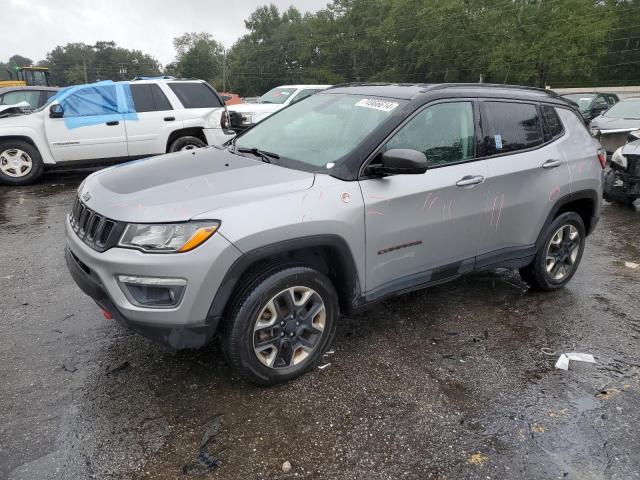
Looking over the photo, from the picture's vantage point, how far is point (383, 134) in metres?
3.18

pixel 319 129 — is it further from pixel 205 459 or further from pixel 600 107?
pixel 600 107

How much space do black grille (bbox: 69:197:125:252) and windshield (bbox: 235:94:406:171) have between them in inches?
44.8

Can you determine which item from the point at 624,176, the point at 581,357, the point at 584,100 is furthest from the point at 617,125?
the point at 581,357

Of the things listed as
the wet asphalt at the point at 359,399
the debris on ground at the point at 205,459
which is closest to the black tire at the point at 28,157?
the wet asphalt at the point at 359,399

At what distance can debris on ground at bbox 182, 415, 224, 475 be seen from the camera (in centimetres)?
238

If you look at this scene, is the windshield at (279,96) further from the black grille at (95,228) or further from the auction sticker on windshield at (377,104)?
the black grille at (95,228)

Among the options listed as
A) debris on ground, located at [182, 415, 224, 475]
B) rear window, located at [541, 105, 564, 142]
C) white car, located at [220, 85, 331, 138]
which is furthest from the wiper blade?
white car, located at [220, 85, 331, 138]

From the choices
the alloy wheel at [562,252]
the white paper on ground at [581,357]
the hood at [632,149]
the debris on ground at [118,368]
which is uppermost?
the hood at [632,149]

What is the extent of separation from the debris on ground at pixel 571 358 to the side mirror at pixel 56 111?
8.52 meters

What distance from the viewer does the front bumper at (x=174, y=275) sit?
8.26 feet

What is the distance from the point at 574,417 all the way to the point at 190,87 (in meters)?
8.95

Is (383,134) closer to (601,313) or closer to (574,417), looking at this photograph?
(574,417)

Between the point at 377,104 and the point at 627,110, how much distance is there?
10816mm

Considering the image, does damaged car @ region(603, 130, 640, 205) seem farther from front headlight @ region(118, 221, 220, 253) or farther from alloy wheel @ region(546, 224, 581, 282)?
front headlight @ region(118, 221, 220, 253)
